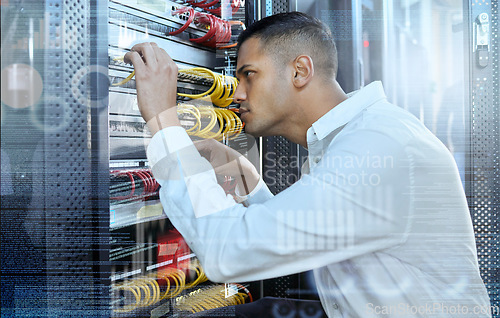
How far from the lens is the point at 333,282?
1226mm

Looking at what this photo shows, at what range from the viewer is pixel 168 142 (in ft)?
3.45

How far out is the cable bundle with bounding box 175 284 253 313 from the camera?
1756mm

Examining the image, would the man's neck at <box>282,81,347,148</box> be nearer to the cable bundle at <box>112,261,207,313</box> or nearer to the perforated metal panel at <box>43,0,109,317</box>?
the perforated metal panel at <box>43,0,109,317</box>

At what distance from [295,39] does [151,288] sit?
1.04 meters

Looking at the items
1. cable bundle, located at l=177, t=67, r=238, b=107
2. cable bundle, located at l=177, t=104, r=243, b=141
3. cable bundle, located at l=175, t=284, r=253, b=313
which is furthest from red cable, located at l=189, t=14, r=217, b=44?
cable bundle, located at l=175, t=284, r=253, b=313

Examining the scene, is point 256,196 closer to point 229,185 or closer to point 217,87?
point 229,185

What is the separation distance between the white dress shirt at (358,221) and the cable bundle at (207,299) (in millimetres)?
715

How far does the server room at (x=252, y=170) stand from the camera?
99 centimetres

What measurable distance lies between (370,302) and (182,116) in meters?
1.03

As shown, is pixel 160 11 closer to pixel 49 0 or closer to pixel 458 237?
pixel 49 0

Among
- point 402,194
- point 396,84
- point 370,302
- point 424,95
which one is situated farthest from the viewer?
point 396,84

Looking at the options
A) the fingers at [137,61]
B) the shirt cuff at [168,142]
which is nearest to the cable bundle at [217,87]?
the fingers at [137,61]

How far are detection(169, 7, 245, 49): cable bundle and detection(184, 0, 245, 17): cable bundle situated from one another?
7cm

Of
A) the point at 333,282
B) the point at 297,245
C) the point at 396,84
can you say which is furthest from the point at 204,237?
the point at 396,84
